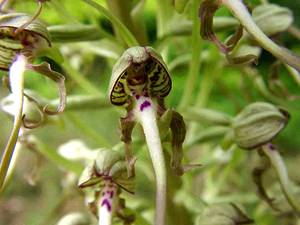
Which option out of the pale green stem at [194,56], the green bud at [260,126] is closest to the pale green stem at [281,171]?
the green bud at [260,126]

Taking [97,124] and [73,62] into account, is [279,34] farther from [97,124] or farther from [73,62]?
[97,124]

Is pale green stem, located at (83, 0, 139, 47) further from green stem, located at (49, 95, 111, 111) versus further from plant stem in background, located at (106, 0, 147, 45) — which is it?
green stem, located at (49, 95, 111, 111)

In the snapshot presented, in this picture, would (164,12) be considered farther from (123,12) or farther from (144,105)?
(144,105)

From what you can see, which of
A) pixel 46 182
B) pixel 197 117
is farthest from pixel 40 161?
pixel 46 182

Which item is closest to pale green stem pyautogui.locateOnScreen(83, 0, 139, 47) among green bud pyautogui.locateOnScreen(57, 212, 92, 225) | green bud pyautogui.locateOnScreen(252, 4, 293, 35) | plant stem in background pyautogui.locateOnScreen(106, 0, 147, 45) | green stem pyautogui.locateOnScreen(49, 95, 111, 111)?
plant stem in background pyautogui.locateOnScreen(106, 0, 147, 45)

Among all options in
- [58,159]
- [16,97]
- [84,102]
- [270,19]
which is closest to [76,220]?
[58,159]

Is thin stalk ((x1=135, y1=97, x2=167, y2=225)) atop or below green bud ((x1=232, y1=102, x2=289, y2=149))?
below
